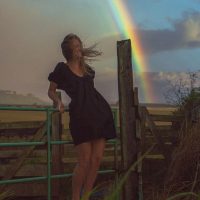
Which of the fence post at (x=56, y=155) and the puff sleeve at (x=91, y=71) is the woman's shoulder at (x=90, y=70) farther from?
the fence post at (x=56, y=155)

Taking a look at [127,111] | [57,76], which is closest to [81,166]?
[57,76]

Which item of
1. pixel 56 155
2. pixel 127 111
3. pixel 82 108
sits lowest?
pixel 56 155

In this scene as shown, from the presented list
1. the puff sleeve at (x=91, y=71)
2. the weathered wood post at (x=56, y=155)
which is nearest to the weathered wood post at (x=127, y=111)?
the puff sleeve at (x=91, y=71)

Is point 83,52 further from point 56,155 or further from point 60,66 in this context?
point 56,155

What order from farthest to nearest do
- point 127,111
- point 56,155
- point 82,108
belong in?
1. point 56,155
2. point 127,111
3. point 82,108

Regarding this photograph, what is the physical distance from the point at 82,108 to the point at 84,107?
Result: 0.02 m

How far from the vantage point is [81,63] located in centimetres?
480

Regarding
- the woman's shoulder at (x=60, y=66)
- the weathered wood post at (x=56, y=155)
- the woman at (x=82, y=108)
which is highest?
the woman's shoulder at (x=60, y=66)

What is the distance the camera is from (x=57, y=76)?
4.75m

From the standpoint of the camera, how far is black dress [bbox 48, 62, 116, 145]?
14.9ft

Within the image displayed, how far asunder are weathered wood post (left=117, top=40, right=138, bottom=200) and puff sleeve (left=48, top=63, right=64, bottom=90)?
1.26 metres

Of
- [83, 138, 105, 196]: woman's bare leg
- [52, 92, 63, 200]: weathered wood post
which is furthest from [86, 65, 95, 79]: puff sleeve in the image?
[52, 92, 63, 200]: weathered wood post

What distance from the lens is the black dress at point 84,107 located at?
454 cm

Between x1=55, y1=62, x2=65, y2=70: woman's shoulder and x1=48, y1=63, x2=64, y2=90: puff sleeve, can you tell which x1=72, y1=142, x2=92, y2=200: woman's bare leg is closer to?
x1=48, y1=63, x2=64, y2=90: puff sleeve
